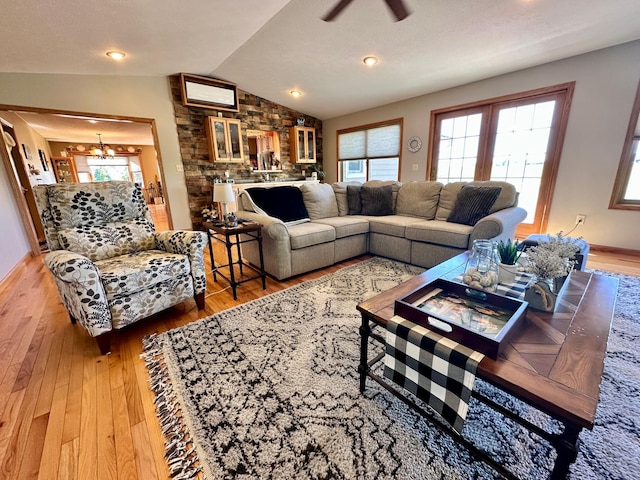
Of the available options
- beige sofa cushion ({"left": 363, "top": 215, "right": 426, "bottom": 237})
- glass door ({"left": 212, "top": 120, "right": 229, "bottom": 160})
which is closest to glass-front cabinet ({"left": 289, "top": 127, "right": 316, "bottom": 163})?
glass door ({"left": 212, "top": 120, "right": 229, "bottom": 160})

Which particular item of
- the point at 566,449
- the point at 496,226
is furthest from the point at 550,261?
the point at 496,226

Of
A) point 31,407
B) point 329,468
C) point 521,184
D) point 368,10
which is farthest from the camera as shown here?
point 521,184

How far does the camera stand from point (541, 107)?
136 inches

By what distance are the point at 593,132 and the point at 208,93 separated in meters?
5.40

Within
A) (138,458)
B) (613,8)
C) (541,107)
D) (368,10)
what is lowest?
(138,458)

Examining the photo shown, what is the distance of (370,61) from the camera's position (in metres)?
3.46

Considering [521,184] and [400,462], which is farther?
[521,184]

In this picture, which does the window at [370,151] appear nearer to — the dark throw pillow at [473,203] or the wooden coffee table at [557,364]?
the dark throw pillow at [473,203]

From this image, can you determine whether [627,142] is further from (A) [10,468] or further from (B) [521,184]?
(A) [10,468]

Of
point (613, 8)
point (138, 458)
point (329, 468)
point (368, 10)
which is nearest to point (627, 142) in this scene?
point (613, 8)

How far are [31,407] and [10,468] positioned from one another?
0.35 metres

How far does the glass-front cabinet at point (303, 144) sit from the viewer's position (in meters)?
5.62

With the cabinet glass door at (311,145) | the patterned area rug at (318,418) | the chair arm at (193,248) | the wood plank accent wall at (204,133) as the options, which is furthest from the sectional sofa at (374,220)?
the cabinet glass door at (311,145)

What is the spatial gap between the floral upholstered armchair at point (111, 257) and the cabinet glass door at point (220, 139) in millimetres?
2656
